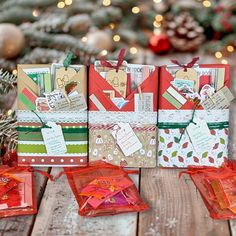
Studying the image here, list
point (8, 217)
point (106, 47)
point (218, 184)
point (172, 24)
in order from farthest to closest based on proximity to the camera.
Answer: point (172, 24) < point (106, 47) < point (218, 184) < point (8, 217)

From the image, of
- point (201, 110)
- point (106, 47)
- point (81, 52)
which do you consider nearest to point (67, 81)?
Result: point (201, 110)

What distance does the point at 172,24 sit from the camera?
430 centimetres

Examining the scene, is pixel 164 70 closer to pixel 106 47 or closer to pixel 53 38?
pixel 53 38

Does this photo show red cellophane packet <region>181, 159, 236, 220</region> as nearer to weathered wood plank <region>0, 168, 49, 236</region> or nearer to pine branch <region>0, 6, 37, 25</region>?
weathered wood plank <region>0, 168, 49, 236</region>

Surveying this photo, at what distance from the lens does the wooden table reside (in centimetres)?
133

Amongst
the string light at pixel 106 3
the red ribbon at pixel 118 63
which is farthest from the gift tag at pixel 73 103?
the string light at pixel 106 3

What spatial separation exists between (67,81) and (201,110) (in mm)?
371

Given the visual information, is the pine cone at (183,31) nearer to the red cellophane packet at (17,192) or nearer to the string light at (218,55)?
the string light at (218,55)

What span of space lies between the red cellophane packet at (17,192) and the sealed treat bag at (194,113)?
1.26 feet

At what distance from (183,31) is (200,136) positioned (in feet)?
8.88

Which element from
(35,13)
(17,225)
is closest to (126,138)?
(17,225)

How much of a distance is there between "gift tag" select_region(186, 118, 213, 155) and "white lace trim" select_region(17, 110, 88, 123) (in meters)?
0.30

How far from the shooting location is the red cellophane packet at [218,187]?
55.2 inches

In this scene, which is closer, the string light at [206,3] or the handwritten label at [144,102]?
the handwritten label at [144,102]
